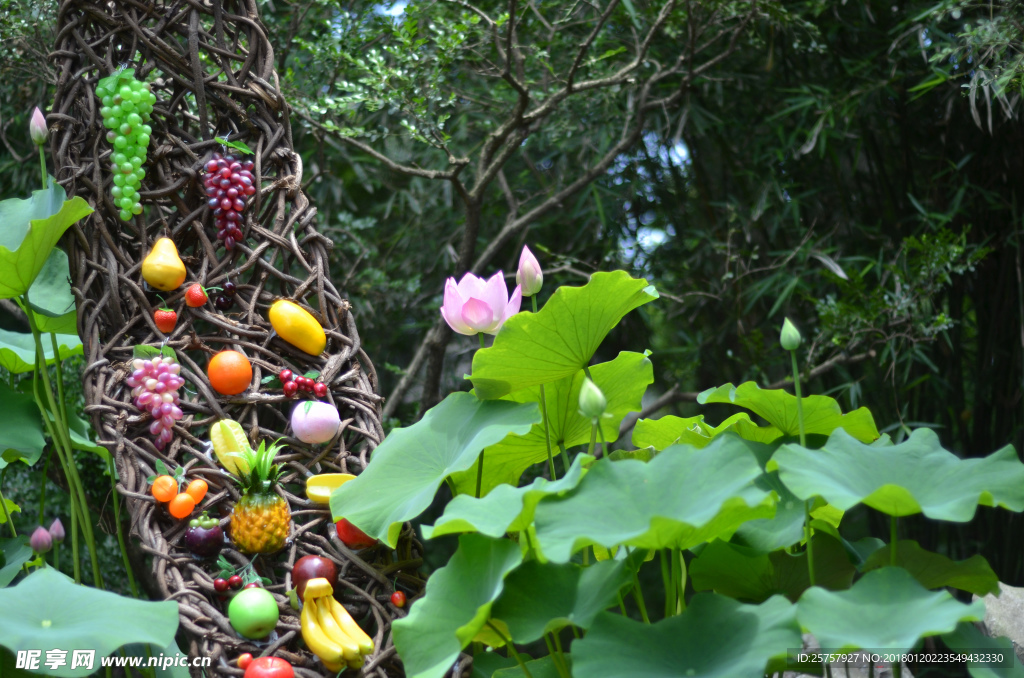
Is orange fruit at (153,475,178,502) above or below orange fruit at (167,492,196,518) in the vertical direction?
above

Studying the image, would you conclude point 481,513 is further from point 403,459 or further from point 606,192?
point 606,192

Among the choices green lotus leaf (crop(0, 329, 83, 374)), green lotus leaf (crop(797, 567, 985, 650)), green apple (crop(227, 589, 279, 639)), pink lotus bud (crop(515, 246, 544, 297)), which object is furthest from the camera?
green lotus leaf (crop(0, 329, 83, 374))

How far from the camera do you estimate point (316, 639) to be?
1.60ft

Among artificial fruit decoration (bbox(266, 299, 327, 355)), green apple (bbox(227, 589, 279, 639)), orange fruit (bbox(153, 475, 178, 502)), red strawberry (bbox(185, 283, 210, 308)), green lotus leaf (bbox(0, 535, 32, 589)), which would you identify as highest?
red strawberry (bbox(185, 283, 210, 308))

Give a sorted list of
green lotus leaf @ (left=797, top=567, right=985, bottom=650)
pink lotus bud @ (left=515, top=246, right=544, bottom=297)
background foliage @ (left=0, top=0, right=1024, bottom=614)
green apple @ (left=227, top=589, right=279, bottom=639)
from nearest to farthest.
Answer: green lotus leaf @ (left=797, top=567, right=985, bottom=650) < green apple @ (left=227, top=589, right=279, bottom=639) < pink lotus bud @ (left=515, top=246, right=544, bottom=297) < background foliage @ (left=0, top=0, right=1024, bottom=614)

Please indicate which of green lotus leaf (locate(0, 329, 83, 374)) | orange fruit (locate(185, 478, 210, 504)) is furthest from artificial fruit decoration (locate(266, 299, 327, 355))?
green lotus leaf (locate(0, 329, 83, 374))

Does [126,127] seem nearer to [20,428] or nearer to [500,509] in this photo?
[20,428]

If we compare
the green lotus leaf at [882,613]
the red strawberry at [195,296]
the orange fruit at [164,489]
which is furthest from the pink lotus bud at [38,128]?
the green lotus leaf at [882,613]

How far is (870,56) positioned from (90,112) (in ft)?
4.10

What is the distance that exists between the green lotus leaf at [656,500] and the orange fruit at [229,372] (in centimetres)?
25

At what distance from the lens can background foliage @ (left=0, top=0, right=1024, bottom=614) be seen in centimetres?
114

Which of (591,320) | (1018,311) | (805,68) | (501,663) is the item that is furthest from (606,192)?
(501,663)

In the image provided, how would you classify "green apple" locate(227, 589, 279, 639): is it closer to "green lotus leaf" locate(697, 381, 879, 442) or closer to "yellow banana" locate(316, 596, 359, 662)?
"yellow banana" locate(316, 596, 359, 662)

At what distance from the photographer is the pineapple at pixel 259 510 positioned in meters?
0.52
